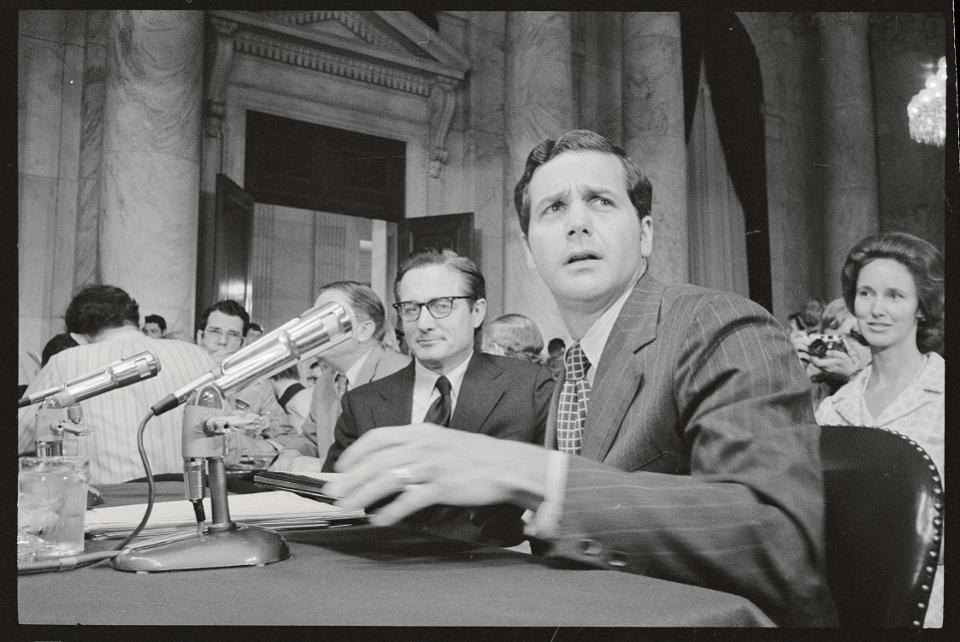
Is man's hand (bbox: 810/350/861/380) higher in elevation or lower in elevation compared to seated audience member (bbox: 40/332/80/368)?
lower

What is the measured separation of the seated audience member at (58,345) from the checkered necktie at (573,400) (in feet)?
5.42

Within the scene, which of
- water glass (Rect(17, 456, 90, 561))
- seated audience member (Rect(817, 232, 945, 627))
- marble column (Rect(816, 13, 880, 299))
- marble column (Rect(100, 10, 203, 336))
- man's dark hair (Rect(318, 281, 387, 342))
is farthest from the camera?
marble column (Rect(100, 10, 203, 336))

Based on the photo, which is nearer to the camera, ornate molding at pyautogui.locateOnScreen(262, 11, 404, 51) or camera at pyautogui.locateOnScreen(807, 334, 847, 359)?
ornate molding at pyautogui.locateOnScreen(262, 11, 404, 51)

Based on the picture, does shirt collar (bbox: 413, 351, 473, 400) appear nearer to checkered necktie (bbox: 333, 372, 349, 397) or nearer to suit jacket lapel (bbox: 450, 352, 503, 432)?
suit jacket lapel (bbox: 450, 352, 503, 432)

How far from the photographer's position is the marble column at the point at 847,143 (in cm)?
157

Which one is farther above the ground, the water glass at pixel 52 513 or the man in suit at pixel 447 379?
the man in suit at pixel 447 379

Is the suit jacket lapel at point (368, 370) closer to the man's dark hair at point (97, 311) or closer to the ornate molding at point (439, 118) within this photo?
the man's dark hair at point (97, 311)

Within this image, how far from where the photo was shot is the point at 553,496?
868 millimetres

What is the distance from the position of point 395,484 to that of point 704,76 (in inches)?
97.0

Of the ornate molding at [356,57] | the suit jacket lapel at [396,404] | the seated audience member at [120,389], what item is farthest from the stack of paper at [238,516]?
the ornate molding at [356,57]

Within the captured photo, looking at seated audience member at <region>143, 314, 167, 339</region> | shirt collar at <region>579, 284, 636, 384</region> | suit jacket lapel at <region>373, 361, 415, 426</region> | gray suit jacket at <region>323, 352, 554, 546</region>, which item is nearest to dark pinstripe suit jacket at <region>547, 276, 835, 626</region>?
shirt collar at <region>579, 284, 636, 384</region>

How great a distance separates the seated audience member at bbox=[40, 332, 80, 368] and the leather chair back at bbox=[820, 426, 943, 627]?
212 cm

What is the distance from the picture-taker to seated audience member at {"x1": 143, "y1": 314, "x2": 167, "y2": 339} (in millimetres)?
3480

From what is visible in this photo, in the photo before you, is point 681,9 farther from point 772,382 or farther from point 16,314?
point 16,314
